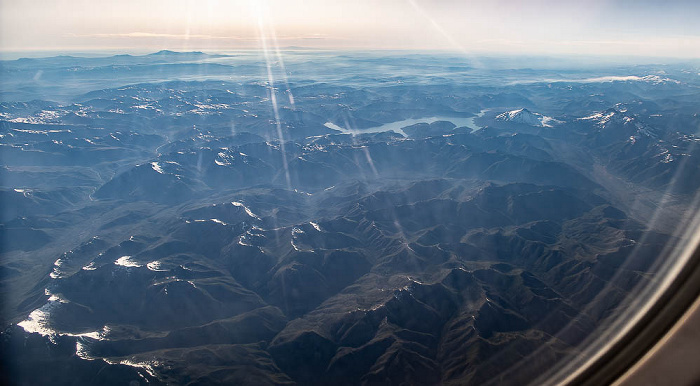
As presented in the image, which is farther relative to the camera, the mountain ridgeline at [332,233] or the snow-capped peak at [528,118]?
the snow-capped peak at [528,118]

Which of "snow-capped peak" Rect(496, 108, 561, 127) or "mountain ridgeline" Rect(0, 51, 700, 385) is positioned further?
"snow-capped peak" Rect(496, 108, 561, 127)

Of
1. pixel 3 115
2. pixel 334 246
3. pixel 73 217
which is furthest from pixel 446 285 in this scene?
pixel 3 115

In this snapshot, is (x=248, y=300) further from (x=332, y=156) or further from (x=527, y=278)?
(x=332, y=156)

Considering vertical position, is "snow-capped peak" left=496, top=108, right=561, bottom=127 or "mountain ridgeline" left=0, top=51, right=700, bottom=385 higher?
"snow-capped peak" left=496, top=108, right=561, bottom=127

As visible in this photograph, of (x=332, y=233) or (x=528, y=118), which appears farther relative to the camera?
(x=528, y=118)

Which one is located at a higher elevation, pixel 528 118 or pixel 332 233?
pixel 528 118

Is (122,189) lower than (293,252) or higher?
lower

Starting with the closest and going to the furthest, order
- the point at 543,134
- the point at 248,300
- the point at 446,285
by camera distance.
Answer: the point at 446,285 < the point at 248,300 < the point at 543,134

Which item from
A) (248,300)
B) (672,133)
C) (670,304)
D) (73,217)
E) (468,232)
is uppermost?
(670,304)

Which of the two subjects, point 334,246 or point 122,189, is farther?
point 122,189

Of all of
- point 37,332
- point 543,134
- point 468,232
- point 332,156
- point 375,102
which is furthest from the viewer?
point 375,102

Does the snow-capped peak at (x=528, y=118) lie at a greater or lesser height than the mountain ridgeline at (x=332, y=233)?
greater
